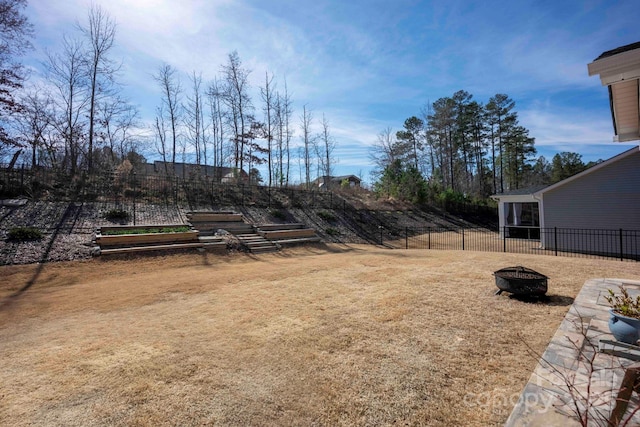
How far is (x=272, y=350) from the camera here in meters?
3.15

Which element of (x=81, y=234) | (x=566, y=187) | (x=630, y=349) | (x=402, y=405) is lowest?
(x=402, y=405)

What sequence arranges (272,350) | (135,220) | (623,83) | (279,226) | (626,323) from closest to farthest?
(626,323) → (272,350) → (623,83) → (135,220) → (279,226)

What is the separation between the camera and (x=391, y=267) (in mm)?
7953

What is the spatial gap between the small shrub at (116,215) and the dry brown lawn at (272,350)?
5.04m

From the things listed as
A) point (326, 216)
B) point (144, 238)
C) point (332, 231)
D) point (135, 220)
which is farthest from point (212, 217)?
point (326, 216)

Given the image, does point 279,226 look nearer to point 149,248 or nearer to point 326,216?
point 326,216

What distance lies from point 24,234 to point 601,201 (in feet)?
66.5

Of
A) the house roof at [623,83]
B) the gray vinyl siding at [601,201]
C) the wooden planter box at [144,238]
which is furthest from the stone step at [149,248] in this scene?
the gray vinyl siding at [601,201]

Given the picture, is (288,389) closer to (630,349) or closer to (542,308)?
(630,349)

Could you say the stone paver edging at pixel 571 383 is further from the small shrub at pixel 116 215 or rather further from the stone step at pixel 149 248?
the small shrub at pixel 116 215

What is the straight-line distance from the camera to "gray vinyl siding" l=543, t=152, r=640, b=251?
10.7 m

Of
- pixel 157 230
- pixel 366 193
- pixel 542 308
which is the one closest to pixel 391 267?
pixel 542 308

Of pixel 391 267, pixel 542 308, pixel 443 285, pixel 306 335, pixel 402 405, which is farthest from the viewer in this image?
pixel 391 267

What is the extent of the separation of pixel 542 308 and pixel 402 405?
354cm
